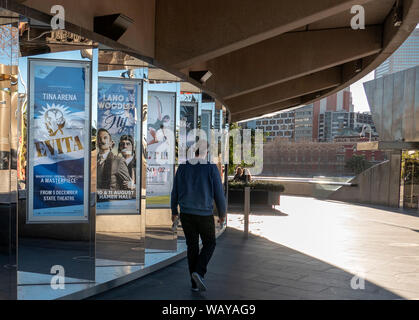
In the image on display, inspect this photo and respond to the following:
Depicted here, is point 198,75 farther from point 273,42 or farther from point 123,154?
point 123,154

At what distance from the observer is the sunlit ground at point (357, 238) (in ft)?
24.3

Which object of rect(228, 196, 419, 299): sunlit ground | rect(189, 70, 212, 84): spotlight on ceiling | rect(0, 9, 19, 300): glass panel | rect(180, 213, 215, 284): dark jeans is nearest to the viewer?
rect(0, 9, 19, 300): glass panel

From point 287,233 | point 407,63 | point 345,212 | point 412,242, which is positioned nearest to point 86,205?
point 287,233

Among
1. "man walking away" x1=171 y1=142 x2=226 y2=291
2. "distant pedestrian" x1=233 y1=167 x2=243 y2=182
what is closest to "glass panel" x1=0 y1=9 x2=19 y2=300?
"man walking away" x1=171 y1=142 x2=226 y2=291

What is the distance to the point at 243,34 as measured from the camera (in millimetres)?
6949

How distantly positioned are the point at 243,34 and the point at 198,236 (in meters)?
3.02

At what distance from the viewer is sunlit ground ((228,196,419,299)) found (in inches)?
292

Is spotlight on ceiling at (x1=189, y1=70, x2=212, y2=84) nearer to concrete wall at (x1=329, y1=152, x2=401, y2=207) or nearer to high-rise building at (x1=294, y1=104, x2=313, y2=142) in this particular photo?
concrete wall at (x1=329, y1=152, x2=401, y2=207)

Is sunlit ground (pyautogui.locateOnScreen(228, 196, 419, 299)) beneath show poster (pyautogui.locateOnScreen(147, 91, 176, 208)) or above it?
beneath

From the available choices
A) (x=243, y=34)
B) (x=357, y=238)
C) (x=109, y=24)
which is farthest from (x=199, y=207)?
(x=357, y=238)

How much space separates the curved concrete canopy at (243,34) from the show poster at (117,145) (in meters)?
0.63
